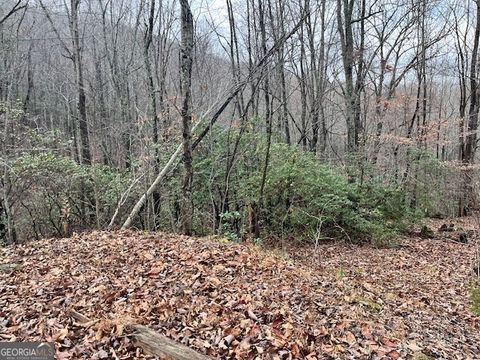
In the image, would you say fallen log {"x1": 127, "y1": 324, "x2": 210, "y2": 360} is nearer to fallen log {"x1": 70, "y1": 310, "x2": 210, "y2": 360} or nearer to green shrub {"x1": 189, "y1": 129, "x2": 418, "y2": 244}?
fallen log {"x1": 70, "y1": 310, "x2": 210, "y2": 360}

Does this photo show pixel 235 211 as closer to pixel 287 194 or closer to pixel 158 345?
pixel 287 194

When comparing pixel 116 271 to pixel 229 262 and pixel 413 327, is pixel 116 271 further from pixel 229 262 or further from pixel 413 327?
pixel 413 327

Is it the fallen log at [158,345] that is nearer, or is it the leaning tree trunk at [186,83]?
the fallen log at [158,345]

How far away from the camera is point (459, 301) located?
521 centimetres

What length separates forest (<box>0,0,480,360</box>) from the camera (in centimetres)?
335

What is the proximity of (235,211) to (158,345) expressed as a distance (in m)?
5.33

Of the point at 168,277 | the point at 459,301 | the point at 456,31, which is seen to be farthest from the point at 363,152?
the point at 456,31

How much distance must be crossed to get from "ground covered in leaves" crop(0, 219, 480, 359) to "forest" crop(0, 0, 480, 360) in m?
0.02

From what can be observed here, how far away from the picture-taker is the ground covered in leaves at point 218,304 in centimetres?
305

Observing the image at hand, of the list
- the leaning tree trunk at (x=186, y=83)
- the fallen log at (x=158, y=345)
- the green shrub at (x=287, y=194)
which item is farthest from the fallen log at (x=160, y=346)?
the green shrub at (x=287, y=194)

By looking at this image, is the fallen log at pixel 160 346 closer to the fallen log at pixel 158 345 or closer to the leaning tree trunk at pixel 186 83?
the fallen log at pixel 158 345

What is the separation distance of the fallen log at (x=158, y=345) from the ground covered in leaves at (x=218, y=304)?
6 cm

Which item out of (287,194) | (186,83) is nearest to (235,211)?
(287,194)

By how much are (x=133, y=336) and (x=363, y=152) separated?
8.44 metres
